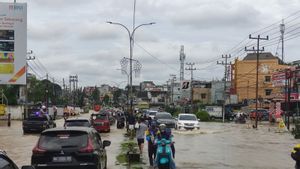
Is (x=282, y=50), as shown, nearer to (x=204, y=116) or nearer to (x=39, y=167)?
(x=204, y=116)

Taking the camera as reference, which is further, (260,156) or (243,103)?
(243,103)

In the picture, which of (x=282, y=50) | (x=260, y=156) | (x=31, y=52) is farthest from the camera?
(x=282, y=50)

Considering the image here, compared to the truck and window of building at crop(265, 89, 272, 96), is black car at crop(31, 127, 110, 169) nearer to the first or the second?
the truck

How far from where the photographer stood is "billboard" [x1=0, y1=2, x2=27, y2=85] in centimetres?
4688

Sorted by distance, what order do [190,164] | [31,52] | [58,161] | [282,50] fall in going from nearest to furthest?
[58,161]
[190,164]
[31,52]
[282,50]

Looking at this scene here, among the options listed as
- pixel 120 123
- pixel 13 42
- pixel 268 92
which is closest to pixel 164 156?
pixel 13 42

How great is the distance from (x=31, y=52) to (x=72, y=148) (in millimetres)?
80623

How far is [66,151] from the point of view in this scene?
1259 centimetres

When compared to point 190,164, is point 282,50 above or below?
above

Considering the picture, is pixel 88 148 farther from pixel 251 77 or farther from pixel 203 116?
pixel 251 77

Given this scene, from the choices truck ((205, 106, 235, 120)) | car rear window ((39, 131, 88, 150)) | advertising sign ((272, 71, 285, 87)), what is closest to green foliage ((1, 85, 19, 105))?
truck ((205, 106, 235, 120))

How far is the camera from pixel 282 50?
99.1 meters

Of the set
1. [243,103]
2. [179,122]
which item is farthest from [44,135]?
[243,103]

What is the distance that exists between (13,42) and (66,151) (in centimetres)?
3672
